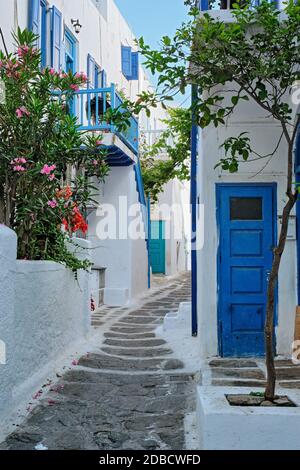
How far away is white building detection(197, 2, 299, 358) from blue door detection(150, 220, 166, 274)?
13.3 m

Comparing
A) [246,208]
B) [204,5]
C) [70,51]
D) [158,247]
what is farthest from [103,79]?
[246,208]

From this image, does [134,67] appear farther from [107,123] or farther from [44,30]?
[107,123]

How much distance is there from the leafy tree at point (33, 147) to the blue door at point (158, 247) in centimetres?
1328

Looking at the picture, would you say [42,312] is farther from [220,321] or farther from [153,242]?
[153,242]

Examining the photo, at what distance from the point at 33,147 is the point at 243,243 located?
107 inches

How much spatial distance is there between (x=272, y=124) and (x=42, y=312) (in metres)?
3.53

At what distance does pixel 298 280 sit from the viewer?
19.9 ft

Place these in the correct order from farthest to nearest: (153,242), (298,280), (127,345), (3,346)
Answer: (153,242), (127,345), (298,280), (3,346)

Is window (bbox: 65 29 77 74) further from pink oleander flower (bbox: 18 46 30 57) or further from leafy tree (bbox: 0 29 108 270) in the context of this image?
pink oleander flower (bbox: 18 46 30 57)

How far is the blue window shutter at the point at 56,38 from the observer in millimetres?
9805

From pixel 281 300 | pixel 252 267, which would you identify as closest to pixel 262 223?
pixel 252 267

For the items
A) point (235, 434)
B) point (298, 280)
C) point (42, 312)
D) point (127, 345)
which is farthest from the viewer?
point (127, 345)
